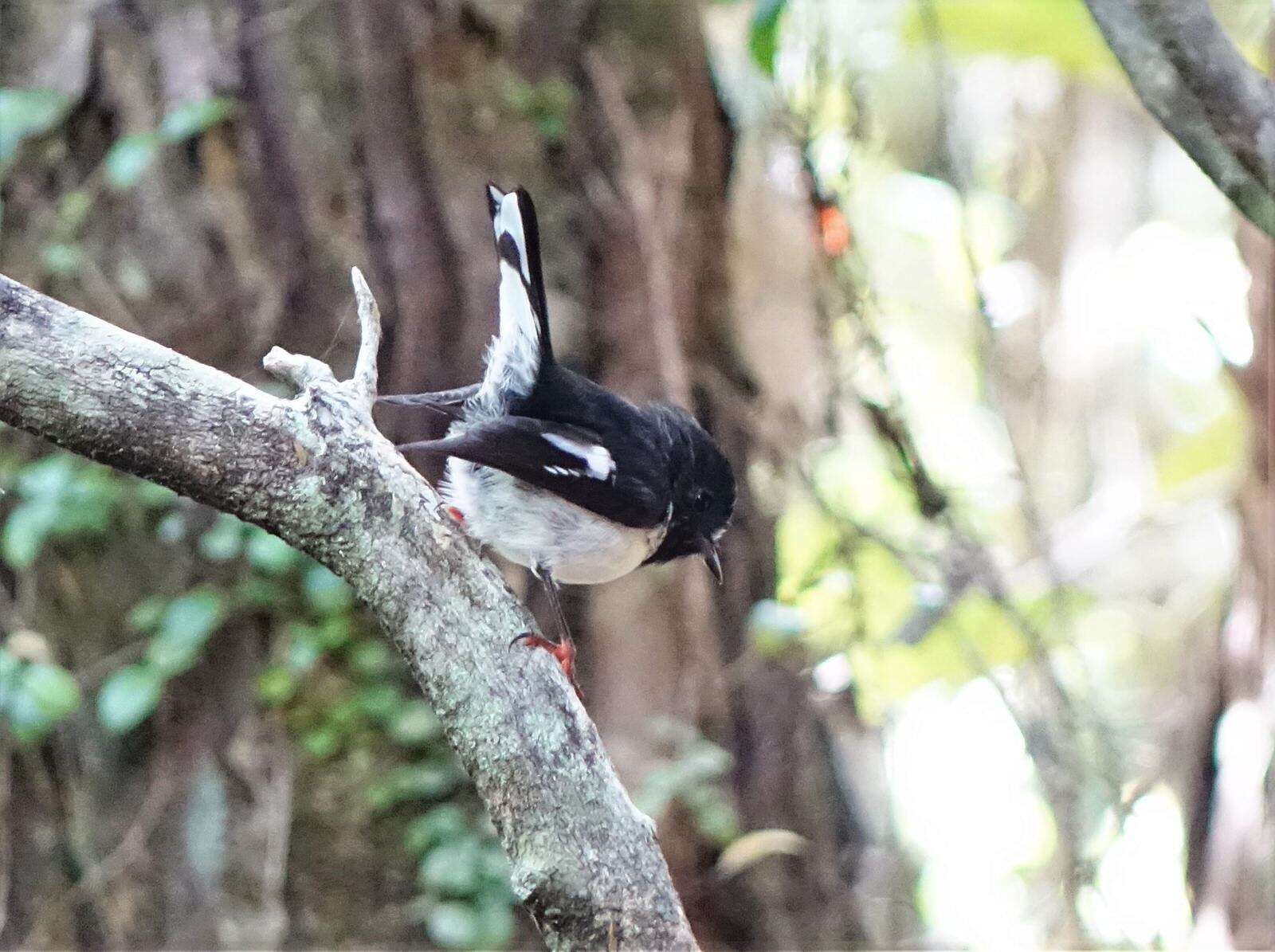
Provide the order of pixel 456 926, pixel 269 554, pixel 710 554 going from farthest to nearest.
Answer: pixel 269 554
pixel 456 926
pixel 710 554

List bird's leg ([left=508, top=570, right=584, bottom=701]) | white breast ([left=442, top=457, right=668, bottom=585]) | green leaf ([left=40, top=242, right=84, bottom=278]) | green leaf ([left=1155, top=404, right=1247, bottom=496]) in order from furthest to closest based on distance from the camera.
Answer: green leaf ([left=1155, top=404, right=1247, bottom=496]) < green leaf ([left=40, top=242, right=84, bottom=278]) < white breast ([left=442, top=457, right=668, bottom=585]) < bird's leg ([left=508, top=570, right=584, bottom=701])

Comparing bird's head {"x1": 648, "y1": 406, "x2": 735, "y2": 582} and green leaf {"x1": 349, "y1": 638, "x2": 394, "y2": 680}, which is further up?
bird's head {"x1": 648, "y1": 406, "x2": 735, "y2": 582}

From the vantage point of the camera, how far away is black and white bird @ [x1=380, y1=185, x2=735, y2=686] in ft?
8.18

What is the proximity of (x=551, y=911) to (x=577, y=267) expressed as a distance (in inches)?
99.4

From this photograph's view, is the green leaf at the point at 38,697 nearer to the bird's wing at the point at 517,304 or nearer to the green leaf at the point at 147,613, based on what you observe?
the green leaf at the point at 147,613

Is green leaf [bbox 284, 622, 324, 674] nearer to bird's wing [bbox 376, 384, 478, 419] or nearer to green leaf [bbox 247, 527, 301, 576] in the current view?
green leaf [bbox 247, 527, 301, 576]

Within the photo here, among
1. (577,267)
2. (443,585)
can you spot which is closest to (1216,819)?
(577,267)

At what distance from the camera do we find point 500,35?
3838mm

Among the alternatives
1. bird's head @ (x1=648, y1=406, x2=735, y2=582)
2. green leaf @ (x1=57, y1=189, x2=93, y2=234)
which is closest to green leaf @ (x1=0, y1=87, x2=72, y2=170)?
green leaf @ (x1=57, y1=189, x2=93, y2=234)

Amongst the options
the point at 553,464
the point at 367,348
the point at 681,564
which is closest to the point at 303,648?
the point at 681,564

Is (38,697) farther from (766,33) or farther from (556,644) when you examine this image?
(766,33)

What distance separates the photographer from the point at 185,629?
352 centimetres

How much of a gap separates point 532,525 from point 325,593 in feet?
3.81

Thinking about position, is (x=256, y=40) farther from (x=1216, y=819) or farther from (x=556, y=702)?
(x=1216, y=819)
